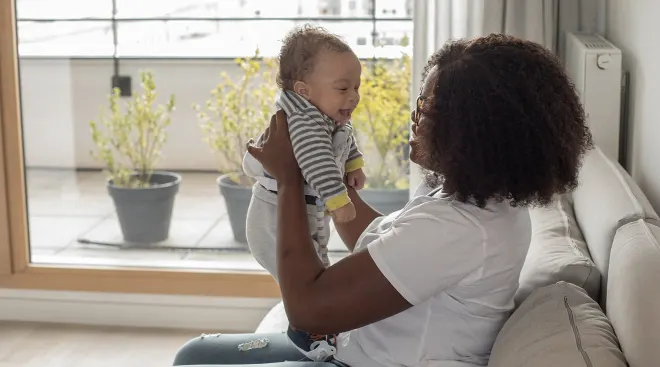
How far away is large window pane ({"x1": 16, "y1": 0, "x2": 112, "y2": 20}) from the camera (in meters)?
3.44

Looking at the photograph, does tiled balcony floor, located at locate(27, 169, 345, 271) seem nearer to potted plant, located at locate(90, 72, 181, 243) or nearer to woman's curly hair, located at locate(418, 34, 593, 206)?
potted plant, located at locate(90, 72, 181, 243)

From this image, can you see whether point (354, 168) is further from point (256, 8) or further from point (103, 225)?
point (103, 225)

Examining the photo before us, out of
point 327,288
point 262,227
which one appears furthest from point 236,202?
point 327,288

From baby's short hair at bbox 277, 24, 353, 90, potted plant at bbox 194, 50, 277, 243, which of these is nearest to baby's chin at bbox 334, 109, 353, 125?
baby's short hair at bbox 277, 24, 353, 90

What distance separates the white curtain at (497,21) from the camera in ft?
8.87

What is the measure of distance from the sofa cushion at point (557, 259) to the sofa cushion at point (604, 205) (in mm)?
24

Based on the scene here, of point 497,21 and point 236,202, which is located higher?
point 497,21

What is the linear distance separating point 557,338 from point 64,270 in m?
2.57

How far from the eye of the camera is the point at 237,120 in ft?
11.4

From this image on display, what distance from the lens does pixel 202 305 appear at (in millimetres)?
3406

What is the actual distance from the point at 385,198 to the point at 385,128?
0.27m

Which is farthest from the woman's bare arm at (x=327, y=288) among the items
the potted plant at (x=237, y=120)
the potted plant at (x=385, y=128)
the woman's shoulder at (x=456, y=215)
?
the potted plant at (x=237, y=120)

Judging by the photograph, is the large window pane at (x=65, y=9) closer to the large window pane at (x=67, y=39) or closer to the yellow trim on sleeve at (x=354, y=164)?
the large window pane at (x=67, y=39)

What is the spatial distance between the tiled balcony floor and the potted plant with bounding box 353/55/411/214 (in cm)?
63
